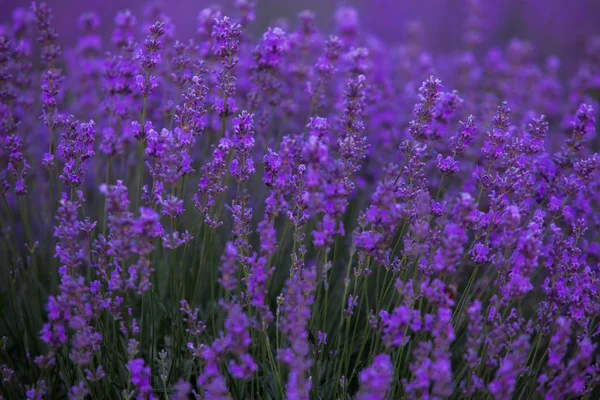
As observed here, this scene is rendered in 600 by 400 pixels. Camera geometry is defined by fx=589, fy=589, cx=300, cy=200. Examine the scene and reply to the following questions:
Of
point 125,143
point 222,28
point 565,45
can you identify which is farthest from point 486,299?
point 565,45

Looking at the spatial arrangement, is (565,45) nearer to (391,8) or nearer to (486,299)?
(391,8)

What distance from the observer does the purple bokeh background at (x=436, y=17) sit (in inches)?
326

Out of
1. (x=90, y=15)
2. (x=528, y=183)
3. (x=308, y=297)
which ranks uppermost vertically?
(x=90, y=15)

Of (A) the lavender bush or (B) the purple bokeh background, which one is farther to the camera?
(B) the purple bokeh background

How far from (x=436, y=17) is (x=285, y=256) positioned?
7.79 meters

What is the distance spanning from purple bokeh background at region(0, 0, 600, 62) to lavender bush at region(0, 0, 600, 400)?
5.23m

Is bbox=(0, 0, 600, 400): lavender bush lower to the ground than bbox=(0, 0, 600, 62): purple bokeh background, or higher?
lower

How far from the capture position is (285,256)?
323 centimetres

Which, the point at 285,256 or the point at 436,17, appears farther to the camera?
the point at 436,17

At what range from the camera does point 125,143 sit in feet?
11.0

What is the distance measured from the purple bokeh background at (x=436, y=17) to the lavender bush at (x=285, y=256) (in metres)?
5.23

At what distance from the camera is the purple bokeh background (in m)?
8.28

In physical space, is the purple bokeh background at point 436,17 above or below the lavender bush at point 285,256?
above

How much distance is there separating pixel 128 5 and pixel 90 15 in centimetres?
584
